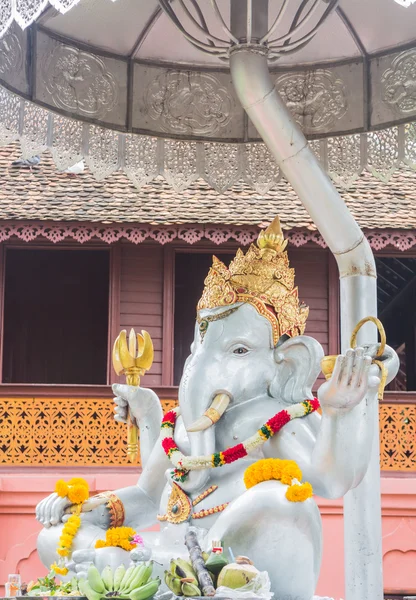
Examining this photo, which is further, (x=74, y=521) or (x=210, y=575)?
(x=74, y=521)

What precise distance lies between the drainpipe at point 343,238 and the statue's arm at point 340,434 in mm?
626

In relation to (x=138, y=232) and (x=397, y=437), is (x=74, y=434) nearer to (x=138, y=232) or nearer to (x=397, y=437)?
(x=138, y=232)

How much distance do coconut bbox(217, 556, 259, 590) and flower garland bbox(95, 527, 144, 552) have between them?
0.59 meters

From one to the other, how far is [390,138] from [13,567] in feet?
26.4

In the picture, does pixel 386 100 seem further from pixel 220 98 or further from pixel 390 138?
pixel 220 98

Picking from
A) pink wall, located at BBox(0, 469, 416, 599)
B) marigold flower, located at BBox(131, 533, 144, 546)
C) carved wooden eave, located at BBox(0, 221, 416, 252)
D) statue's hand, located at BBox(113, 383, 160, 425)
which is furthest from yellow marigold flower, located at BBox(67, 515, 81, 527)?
carved wooden eave, located at BBox(0, 221, 416, 252)

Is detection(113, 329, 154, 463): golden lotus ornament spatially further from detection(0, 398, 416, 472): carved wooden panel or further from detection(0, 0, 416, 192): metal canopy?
detection(0, 398, 416, 472): carved wooden panel

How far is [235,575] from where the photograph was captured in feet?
14.9

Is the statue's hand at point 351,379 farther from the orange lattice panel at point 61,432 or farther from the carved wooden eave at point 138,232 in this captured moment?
the orange lattice panel at point 61,432

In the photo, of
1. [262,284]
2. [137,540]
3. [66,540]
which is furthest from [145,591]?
[262,284]

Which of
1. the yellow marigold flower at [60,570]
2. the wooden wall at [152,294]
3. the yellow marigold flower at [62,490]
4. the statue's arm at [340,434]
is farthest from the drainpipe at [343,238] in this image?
the wooden wall at [152,294]

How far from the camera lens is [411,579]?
1378cm

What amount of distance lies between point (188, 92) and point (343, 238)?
1362mm

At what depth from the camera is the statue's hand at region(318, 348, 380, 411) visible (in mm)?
4719
